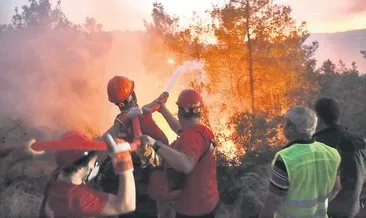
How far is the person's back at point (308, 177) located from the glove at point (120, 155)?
3.63ft

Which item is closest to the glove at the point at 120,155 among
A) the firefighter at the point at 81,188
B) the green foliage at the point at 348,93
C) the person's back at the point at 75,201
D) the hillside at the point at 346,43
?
the firefighter at the point at 81,188

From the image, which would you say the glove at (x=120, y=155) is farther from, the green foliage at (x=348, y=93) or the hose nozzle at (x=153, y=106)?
the green foliage at (x=348, y=93)

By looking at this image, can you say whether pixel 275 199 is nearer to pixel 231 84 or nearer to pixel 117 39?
pixel 231 84

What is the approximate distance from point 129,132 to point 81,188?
1.33m

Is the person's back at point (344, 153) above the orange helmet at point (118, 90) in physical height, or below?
below

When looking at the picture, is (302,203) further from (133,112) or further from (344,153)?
(133,112)

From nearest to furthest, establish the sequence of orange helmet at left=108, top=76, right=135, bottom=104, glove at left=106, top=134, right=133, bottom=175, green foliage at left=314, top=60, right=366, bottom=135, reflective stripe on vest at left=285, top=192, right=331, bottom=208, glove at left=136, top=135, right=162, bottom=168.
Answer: glove at left=106, top=134, right=133, bottom=175
glove at left=136, top=135, right=162, bottom=168
reflective stripe on vest at left=285, top=192, right=331, bottom=208
orange helmet at left=108, top=76, right=135, bottom=104
green foliage at left=314, top=60, right=366, bottom=135

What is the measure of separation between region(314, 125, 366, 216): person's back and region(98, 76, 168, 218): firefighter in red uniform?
1.56 m

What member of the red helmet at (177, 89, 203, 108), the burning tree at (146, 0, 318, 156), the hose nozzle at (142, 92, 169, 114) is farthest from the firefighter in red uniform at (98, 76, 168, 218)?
the burning tree at (146, 0, 318, 156)

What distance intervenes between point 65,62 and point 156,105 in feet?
79.5

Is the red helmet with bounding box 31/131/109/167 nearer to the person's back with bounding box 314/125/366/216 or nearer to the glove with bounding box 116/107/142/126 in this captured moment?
the glove with bounding box 116/107/142/126

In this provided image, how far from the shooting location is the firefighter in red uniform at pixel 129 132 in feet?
13.3

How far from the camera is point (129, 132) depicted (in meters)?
4.18

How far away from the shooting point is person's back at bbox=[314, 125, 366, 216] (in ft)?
14.1
